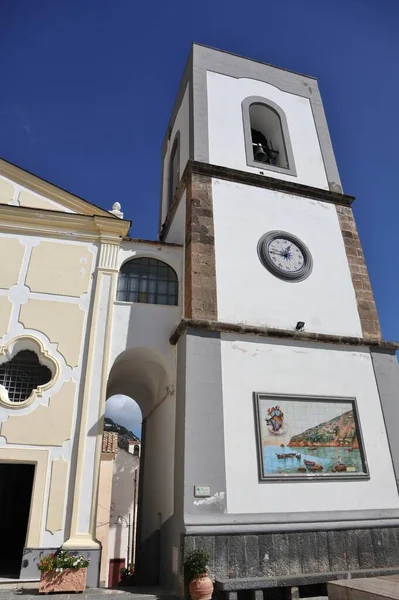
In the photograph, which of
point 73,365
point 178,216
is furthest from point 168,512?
point 178,216

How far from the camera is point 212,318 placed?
9.88 meters

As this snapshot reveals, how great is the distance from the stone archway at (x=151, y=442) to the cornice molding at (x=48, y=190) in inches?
152

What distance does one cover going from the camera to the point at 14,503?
1398 centimetres

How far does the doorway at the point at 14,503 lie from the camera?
13358mm

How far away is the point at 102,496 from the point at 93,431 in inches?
309

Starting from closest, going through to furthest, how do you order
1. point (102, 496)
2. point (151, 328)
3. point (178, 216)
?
point (151, 328) < point (178, 216) < point (102, 496)

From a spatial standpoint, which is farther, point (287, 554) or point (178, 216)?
point (178, 216)

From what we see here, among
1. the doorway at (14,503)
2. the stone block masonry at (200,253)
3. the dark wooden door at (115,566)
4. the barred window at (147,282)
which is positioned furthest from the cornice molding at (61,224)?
the dark wooden door at (115,566)

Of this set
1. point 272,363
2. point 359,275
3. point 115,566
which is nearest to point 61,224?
point 272,363

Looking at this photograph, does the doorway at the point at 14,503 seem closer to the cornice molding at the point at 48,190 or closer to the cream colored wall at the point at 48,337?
the cream colored wall at the point at 48,337

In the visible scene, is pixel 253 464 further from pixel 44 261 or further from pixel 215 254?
pixel 44 261

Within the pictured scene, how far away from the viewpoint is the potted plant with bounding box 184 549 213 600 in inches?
274

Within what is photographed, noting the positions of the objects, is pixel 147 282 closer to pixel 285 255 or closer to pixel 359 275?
pixel 285 255

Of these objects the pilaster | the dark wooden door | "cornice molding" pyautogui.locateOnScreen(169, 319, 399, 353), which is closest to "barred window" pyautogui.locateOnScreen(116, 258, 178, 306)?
the pilaster
